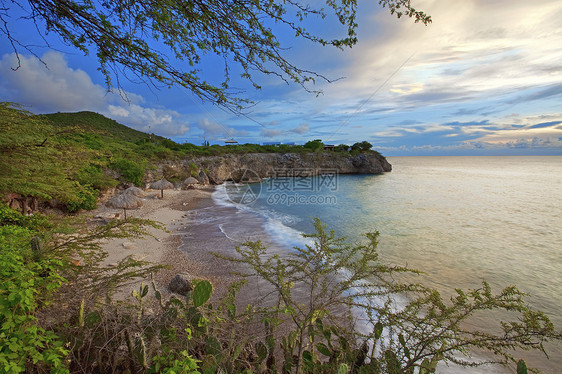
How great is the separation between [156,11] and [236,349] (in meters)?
4.21

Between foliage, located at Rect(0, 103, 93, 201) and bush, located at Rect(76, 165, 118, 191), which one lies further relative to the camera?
bush, located at Rect(76, 165, 118, 191)

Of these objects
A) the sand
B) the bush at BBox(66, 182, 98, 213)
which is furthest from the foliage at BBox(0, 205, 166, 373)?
the bush at BBox(66, 182, 98, 213)

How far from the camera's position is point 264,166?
2026 inches

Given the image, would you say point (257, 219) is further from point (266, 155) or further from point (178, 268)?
point (266, 155)

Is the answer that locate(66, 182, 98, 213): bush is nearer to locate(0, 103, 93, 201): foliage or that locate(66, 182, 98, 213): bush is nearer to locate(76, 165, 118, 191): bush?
locate(76, 165, 118, 191): bush

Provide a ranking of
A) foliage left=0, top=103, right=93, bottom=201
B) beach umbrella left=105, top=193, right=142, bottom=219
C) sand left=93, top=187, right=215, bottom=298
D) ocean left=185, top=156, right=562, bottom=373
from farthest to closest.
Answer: beach umbrella left=105, top=193, right=142, bottom=219
ocean left=185, top=156, right=562, bottom=373
sand left=93, top=187, right=215, bottom=298
foliage left=0, top=103, right=93, bottom=201

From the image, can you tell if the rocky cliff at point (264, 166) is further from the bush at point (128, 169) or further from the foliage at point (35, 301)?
the foliage at point (35, 301)

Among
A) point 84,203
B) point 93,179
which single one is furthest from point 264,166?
point 84,203

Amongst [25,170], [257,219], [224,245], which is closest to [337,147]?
[257,219]

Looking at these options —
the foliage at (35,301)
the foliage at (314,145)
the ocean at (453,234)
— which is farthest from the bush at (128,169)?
the foliage at (314,145)

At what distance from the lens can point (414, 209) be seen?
22.1 m

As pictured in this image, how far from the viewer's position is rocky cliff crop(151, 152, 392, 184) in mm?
35031

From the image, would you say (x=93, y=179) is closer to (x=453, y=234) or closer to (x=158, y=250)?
(x=158, y=250)

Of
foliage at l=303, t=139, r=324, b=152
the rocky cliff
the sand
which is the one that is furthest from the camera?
foliage at l=303, t=139, r=324, b=152
